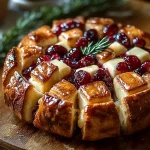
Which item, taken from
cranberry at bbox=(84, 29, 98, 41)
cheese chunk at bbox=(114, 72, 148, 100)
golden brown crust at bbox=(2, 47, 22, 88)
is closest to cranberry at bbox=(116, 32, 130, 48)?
cranberry at bbox=(84, 29, 98, 41)

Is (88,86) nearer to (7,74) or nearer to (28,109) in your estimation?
(28,109)

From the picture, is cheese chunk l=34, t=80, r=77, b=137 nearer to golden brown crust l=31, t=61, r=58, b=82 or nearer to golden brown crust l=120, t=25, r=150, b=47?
golden brown crust l=31, t=61, r=58, b=82

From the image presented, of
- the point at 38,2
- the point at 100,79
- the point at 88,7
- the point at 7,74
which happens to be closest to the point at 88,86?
the point at 100,79

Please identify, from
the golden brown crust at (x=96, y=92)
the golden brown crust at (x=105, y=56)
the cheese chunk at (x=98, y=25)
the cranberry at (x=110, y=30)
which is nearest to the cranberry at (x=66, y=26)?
the cheese chunk at (x=98, y=25)

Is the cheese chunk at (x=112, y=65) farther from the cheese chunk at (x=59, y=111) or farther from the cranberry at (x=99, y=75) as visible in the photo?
the cheese chunk at (x=59, y=111)

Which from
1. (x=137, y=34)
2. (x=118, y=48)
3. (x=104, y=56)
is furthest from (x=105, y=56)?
(x=137, y=34)

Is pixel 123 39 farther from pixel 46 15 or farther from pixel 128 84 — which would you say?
pixel 46 15
